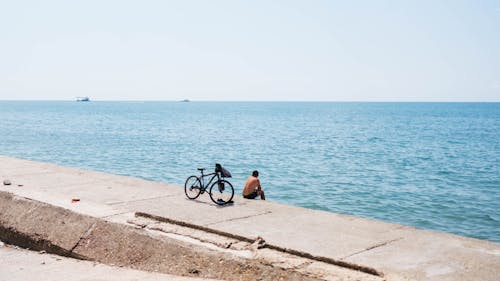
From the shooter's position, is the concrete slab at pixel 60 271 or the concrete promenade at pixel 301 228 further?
the concrete slab at pixel 60 271

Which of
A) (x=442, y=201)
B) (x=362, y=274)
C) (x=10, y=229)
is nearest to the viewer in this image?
(x=362, y=274)

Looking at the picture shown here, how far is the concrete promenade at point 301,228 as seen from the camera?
6319 mm

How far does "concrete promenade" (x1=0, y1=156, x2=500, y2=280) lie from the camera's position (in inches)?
249

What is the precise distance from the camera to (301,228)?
8047 mm

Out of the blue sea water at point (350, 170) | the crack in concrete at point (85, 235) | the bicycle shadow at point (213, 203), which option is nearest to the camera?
the crack in concrete at point (85, 235)

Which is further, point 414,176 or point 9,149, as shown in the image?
point 9,149

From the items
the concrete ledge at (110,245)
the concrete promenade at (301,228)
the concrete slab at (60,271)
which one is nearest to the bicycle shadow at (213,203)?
the concrete promenade at (301,228)

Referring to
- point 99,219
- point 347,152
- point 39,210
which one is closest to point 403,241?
point 99,219

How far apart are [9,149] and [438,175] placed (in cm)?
3432

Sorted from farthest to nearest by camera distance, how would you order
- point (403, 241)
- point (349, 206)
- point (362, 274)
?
1. point (349, 206)
2. point (403, 241)
3. point (362, 274)

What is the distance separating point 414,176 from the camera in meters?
30.9

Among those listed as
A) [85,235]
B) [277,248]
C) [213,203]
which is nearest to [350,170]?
[213,203]

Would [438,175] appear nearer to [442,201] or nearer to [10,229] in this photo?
[442,201]

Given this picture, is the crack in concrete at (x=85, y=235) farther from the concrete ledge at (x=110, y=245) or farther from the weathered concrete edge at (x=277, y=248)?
the weathered concrete edge at (x=277, y=248)
